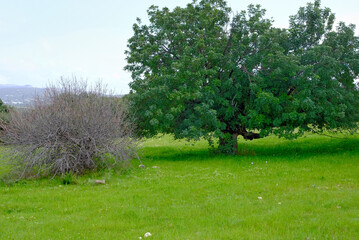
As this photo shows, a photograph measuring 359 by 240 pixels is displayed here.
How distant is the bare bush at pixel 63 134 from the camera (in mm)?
12820

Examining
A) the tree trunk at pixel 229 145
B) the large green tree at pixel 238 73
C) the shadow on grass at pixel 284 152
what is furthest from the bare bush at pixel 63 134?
the tree trunk at pixel 229 145

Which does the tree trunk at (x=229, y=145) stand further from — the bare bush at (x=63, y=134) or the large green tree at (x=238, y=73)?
the bare bush at (x=63, y=134)

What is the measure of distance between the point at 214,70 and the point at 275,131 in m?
4.27

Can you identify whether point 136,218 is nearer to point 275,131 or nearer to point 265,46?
point 275,131

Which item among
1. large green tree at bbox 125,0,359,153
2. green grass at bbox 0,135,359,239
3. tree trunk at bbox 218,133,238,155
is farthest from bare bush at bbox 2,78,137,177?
tree trunk at bbox 218,133,238,155

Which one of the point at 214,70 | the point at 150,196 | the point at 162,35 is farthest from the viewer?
the point at 162,35

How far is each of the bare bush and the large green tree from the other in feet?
8.57

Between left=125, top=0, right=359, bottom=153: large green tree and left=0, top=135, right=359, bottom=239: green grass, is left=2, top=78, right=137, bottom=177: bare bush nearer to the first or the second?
left=0, top=135, right=359, bottom=239: green grass

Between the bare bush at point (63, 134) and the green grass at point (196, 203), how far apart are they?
813 mm

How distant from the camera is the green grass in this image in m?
7.11

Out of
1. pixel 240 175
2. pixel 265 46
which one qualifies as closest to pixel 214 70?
pixel 265 46

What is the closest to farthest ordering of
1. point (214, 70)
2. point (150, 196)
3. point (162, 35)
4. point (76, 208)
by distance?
point (76, 208) → point (150, 196) → point (214, 70) → point (162, 35)

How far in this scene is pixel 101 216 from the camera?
820cm

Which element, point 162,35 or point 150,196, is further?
point 162,35
